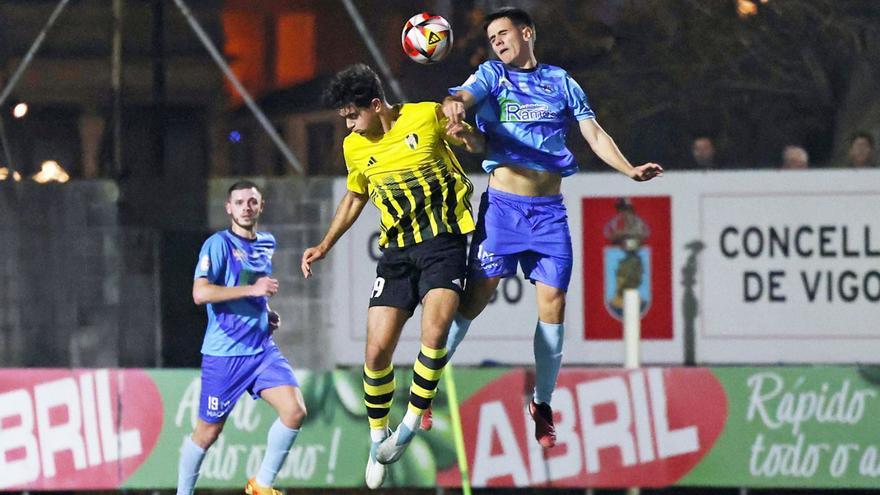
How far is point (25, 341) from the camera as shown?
1270cm

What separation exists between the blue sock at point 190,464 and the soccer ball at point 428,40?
3.08 meters

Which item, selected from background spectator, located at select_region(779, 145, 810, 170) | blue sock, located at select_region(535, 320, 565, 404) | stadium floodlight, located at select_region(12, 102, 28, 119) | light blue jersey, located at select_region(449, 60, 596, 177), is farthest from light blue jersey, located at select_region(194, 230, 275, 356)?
background spectator, located at select_region(779, 145, 810, 170)

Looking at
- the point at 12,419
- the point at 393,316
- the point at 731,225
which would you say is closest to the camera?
the point at 393,316

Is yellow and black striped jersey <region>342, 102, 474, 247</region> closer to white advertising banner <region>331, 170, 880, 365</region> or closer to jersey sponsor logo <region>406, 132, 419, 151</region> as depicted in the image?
jersey sponsor logo <region>406, 132, 419, 151</region>

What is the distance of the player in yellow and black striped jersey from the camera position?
805 centimetres

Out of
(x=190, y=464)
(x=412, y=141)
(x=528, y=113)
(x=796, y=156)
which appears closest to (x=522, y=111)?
(x=528, y=113)

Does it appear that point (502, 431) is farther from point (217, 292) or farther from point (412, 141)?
point (412, 141)

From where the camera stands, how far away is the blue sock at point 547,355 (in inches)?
326

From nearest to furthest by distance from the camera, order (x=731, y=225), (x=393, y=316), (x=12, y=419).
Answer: (x=393, y=316) → (x=12, y=419) → (x=731, y=225)

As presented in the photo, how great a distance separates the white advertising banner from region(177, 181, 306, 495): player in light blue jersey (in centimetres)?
235

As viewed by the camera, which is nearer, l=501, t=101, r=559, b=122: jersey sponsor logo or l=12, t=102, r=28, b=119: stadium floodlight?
l=501, t=101, r=559, b=122: jersey sponsor logo

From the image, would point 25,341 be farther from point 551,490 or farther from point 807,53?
point 807,53

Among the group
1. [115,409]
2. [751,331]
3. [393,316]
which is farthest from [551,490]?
[393,316]

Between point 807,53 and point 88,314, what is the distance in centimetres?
515
